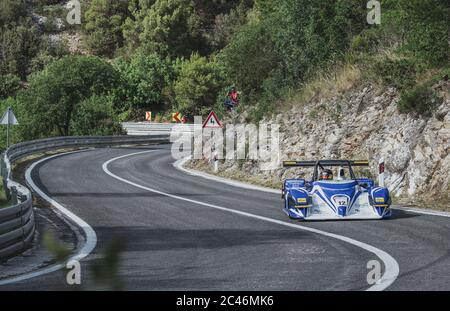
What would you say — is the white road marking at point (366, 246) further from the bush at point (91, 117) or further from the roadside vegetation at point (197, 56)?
the bush at point (91, 117)

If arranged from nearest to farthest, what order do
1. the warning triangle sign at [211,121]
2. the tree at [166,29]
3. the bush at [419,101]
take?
the bush at [419,101] → the warning triangle sign at [211,121] → the tree at [166,29]

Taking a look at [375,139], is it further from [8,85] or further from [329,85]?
[8,85]

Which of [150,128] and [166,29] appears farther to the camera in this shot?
[166,29]

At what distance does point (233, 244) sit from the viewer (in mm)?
9891

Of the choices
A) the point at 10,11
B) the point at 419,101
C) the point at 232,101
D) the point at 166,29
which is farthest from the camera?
the point at 10,11

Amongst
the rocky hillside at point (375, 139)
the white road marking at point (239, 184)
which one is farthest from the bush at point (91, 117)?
the rocky hillside at point (375, 139)

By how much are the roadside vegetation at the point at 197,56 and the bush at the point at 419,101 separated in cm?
3

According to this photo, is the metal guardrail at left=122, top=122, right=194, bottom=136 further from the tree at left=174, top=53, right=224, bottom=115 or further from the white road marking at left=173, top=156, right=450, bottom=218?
the white road marking at left=173, top=156, right=450, bottom=218

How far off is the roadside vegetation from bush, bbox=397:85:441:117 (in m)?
0.03

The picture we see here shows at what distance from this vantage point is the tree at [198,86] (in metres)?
69.9

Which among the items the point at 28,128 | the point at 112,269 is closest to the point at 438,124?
the point at 112,269

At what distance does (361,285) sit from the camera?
6707 mm

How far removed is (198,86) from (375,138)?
52139 mm

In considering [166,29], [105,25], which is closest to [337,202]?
[166,29]
